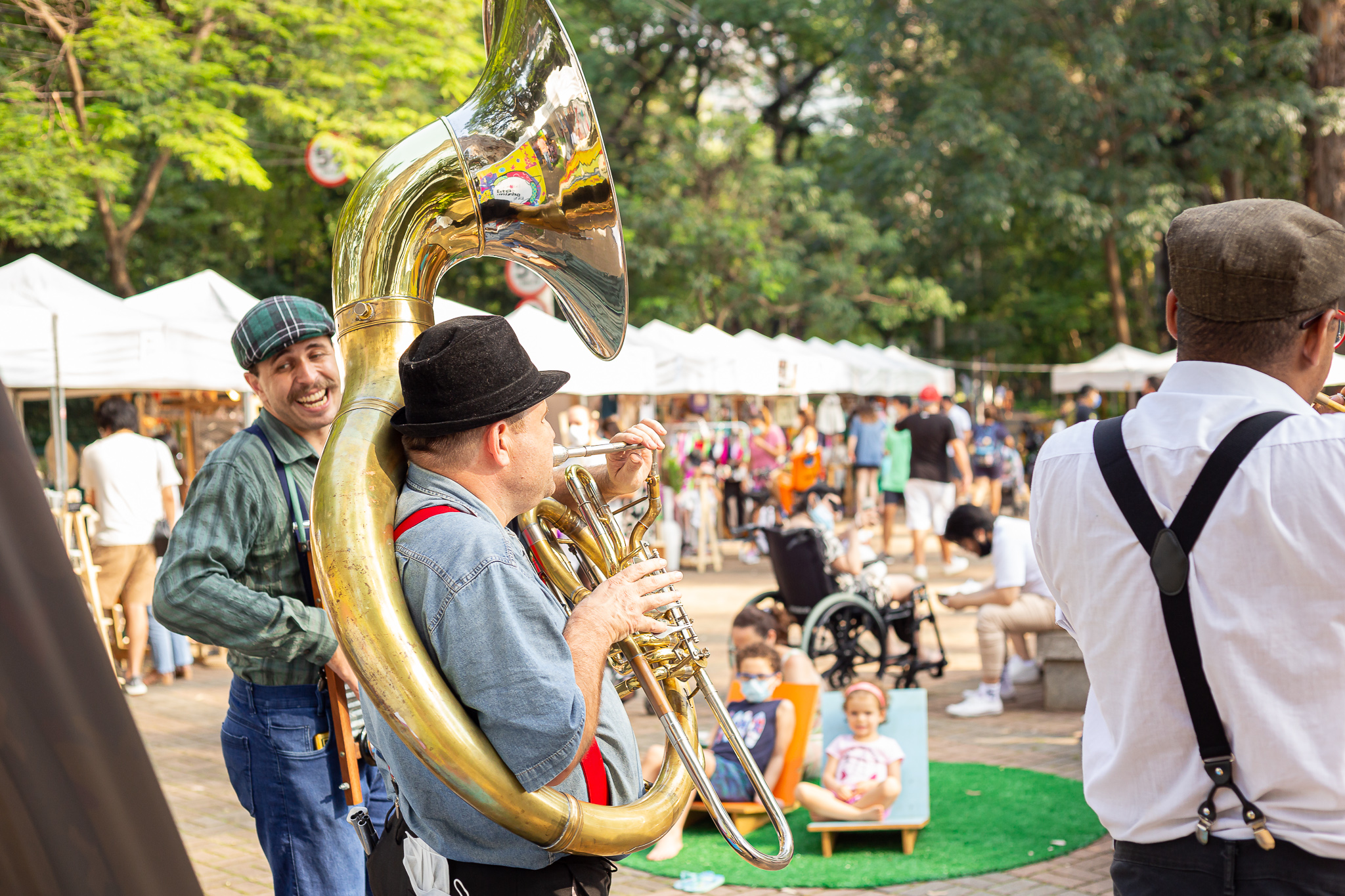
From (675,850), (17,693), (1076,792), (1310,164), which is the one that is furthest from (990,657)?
(1310,164)

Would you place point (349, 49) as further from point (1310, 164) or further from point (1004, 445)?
point (1310, 164)

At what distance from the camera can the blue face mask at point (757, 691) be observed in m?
5.14

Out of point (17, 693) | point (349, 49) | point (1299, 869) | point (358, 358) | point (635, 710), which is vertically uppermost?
point (349, 49)

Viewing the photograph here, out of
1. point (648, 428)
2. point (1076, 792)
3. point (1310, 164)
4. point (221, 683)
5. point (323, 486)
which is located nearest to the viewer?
point (323, 486)

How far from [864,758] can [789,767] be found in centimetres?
36

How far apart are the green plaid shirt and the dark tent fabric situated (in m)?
1.55

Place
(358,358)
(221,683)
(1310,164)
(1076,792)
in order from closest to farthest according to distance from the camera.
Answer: (358,358), (1076,792), (221,683), (1310,164)

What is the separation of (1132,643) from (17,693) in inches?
53.1

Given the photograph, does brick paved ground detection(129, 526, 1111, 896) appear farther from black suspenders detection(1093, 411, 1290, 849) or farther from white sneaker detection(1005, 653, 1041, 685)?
black suspenders detection(1093, 411, 1290, 849)

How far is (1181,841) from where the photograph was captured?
1.58 m

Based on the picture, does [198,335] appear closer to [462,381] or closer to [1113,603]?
[462,381]

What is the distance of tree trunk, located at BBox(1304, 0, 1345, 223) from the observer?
1556cm

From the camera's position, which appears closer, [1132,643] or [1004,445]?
[1132,643]

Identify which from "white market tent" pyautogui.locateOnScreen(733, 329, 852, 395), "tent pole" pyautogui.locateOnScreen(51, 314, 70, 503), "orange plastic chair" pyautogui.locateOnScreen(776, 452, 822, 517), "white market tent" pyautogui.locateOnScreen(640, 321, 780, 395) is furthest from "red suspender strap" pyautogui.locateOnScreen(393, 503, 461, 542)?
"white market tent" pyautogui.locateOnScreen(733, 329, 852, 395)
